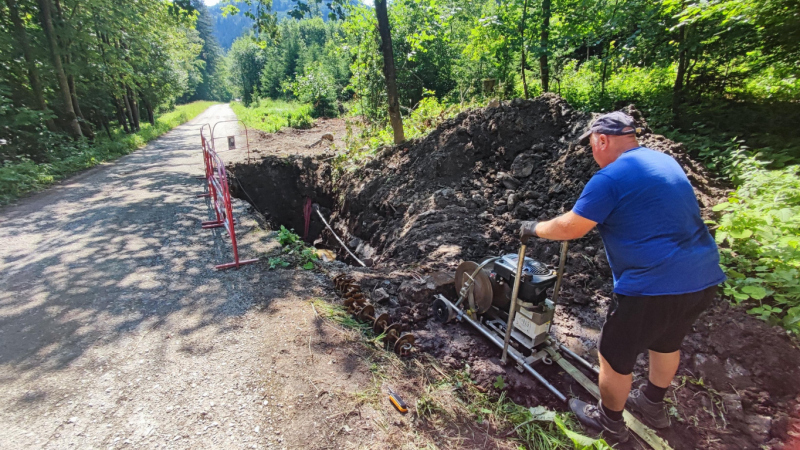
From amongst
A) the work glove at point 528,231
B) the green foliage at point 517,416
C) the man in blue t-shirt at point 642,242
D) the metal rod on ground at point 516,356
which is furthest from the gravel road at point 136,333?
the man in blue t-shirt at point 642,242

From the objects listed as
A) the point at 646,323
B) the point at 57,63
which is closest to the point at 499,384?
the point at 646,323

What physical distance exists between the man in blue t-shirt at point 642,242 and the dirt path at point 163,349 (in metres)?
1.85

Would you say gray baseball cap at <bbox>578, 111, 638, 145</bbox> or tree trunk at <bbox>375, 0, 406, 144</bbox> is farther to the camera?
tree trunk at <bbox>375, 0, 406, 144</bbox>

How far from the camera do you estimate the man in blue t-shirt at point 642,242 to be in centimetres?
199

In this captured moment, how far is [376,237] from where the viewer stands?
7.09 metres

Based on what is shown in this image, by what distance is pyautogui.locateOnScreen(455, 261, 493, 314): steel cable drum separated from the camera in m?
3.36

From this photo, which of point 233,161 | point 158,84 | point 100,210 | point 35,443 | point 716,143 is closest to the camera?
point 35,443

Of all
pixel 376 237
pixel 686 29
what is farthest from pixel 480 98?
pixel 376 237

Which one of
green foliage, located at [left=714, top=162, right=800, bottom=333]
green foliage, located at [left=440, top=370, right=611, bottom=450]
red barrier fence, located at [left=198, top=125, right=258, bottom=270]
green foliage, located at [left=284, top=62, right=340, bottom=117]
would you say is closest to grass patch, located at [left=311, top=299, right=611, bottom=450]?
green foliage, located at [left=440, top=370, right=611, bottom=450]

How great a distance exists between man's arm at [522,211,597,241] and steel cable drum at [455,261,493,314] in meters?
1.11

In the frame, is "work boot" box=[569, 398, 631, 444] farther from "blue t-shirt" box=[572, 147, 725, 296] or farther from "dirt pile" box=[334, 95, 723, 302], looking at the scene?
"dirt pile" box=[334, 95, 723, 302]


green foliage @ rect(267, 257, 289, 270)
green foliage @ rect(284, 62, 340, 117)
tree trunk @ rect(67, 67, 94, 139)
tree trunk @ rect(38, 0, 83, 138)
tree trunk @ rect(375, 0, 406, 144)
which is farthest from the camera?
green foliage @ rect(284, 62, 340, 117)

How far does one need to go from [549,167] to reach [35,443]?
6025 millimetres

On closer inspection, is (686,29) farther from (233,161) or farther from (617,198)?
(233,161)
